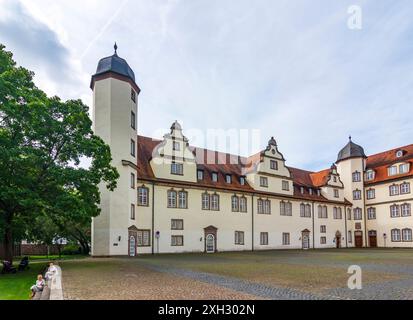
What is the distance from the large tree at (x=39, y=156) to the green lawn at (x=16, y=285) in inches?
106

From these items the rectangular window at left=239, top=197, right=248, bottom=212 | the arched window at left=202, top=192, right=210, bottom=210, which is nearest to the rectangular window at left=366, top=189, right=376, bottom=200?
the rectangular window at left=239, top=197, right=248, bottom=212

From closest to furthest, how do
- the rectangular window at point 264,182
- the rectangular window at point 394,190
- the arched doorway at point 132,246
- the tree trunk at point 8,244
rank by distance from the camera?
the tree trunk at point 8,244, the arched doorway at point 132,246, the rectangular window at point 264,182, the rectangular window at point 394,190

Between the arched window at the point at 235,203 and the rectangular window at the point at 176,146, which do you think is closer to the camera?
the rectangular window at the point at 176,146

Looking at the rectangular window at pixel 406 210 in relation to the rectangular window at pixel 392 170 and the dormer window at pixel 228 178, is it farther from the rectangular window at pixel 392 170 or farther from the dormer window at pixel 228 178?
the dormer window at pixel 228 178

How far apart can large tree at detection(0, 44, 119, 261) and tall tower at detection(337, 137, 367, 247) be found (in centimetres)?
3991

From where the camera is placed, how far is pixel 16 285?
13.4m

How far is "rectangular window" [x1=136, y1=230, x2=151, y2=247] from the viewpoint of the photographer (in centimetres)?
3060

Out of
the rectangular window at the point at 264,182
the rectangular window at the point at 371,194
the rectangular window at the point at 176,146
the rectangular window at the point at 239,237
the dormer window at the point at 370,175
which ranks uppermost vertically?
the rectangular window at the point at 176,146

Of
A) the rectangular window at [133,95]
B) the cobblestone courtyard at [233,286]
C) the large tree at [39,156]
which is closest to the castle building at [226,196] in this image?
the rectangular window at [133,95]

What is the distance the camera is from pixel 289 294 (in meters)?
10.3

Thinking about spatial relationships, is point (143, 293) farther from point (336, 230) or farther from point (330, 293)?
point (336, 230)

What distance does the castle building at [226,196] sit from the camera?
2909 centimetres

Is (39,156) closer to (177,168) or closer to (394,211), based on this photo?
(177,168)
